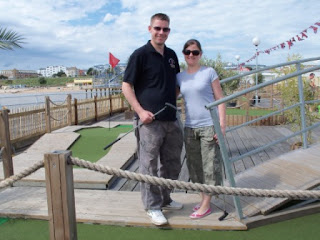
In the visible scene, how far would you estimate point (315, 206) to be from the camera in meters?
2.98

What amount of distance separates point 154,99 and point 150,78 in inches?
7.0

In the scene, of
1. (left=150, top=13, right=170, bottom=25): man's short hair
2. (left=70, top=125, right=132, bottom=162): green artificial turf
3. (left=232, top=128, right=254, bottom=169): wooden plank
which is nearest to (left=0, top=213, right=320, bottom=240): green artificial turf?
(left=150, top=13, right=170, bottom=25): man's short hair

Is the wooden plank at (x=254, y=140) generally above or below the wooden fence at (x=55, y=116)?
below

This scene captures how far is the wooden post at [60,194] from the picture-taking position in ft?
5.57

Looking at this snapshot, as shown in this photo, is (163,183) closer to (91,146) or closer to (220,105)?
(220,105)

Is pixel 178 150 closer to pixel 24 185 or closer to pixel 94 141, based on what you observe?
pixel 24 185

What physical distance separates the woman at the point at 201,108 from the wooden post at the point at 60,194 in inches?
49.7

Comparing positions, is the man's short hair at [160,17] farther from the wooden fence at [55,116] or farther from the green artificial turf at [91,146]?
the green artificial turf at [91,146]

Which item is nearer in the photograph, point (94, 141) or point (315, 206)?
point (315, 206)

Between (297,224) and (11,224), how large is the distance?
2635 millimetres

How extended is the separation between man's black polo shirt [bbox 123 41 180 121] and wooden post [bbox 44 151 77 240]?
104 cm

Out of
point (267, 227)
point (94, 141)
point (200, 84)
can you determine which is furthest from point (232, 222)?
point (94, 141)

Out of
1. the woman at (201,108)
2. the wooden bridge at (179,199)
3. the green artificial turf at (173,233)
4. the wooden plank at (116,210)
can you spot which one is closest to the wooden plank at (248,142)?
the wooden bridge at (179,199)

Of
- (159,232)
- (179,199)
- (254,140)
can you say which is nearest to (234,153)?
(254,140)
